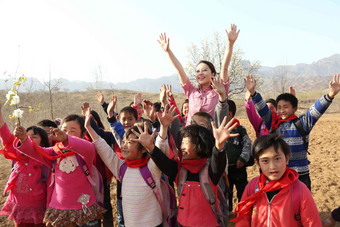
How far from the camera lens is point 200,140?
2.41m

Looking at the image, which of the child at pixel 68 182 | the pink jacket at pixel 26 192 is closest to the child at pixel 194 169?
the child at pixel 68 182

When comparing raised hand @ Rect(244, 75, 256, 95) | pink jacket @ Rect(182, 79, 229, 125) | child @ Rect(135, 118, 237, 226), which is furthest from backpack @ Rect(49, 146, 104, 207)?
raised hand @ Rect(244, 75, 256, 95)

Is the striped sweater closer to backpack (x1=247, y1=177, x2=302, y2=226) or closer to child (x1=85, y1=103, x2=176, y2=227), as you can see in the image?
backpack (x1=247, y1=177, x2=302, y2=226)

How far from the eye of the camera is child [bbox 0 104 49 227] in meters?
2.90

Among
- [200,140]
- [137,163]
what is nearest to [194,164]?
[200,140]

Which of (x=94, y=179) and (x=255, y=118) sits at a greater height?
(x=255, y=118)

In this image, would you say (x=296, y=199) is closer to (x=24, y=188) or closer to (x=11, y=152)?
(x=24, y=188)

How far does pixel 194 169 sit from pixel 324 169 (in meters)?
5.76

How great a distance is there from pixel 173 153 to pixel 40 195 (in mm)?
1541

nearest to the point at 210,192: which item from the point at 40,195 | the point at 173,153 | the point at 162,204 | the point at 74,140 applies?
the point at 162,204

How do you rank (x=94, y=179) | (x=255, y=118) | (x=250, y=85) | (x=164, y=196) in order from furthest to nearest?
1. (x=255, y=118)
2. (x=250, y=85)
3. (x=94, y=179)
4. (x=164, y=196)

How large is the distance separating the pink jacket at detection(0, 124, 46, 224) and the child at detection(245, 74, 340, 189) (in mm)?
2644

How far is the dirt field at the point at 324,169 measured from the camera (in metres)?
4.81

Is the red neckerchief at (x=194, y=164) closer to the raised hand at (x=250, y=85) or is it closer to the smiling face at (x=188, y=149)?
the smiling face at (x=188, y=149)
